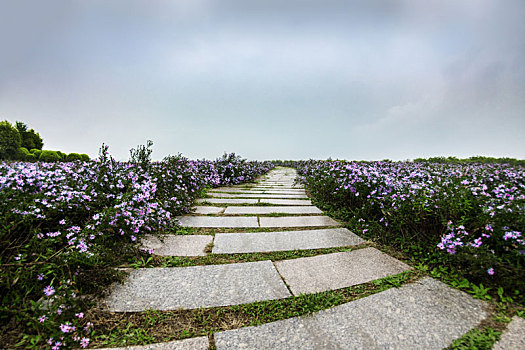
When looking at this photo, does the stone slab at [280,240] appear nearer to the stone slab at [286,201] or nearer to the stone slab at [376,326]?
the stone slab at [376,326]

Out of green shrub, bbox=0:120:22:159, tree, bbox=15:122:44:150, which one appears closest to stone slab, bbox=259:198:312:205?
green shrub, bbox=0:120:22:159

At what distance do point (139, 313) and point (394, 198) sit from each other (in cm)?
253

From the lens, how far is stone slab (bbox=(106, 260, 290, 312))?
1.41m

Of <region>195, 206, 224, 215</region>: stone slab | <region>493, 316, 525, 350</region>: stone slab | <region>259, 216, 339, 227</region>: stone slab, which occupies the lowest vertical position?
<region>493, 316, 525, 350</region>: stone slab

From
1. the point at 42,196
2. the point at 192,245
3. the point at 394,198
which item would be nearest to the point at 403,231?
the point at 394,198

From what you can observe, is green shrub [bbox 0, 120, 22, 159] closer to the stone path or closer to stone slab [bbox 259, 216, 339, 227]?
stone slab [bbox 259, 216, 339, 227]

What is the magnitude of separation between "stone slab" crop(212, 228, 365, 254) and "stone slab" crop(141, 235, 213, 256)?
140 mm

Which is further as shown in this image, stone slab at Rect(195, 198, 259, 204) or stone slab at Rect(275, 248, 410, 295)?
stone slab at Rect(195, 198, 259, 204)

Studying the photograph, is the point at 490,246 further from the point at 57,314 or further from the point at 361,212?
the point at 57,314

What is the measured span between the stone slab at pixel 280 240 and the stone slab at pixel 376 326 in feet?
3.05

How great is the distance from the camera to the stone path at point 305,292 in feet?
3.77

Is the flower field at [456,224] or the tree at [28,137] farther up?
the tree at [28,137]

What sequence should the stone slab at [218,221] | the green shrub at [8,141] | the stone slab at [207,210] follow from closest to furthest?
the stone slab at [218,221] < the stone slab at [207,210] < the green shrub at [8,141]

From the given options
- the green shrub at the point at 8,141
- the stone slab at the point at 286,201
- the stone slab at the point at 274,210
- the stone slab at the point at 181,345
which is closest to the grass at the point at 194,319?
the stone slab at the point at 181,345
